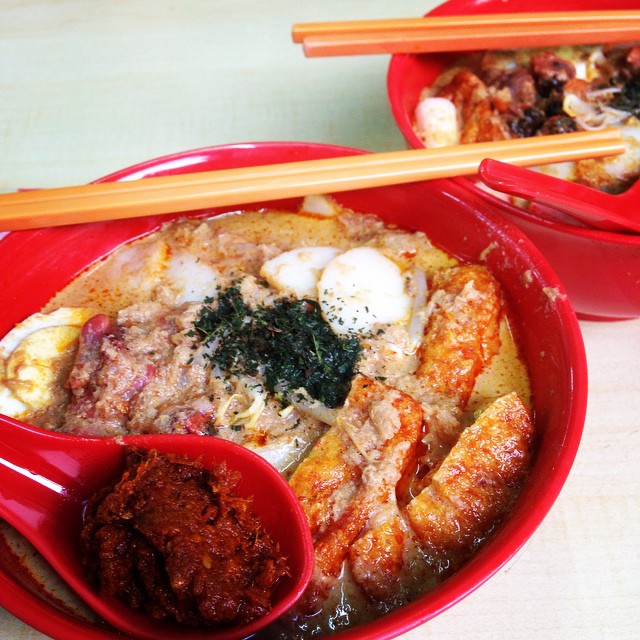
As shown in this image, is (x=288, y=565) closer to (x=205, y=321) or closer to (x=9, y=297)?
(x=205, y=321)

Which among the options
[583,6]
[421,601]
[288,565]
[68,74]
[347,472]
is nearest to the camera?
[421,601]

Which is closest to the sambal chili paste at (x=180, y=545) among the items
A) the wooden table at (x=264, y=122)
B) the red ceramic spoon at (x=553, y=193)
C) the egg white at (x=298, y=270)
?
the wooden table at (x=264, y=122)

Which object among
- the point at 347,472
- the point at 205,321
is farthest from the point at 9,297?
the point at 347,472

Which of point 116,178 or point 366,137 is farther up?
point 116,178

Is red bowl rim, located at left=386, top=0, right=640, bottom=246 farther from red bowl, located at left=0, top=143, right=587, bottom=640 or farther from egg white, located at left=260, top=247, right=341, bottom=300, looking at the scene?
egg white, located at left=260, top=247, right=341, bottom=300

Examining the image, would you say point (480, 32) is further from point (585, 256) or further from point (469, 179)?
point (585, 256)

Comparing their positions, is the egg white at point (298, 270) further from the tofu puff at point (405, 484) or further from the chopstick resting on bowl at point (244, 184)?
the tofu puff at point (405, 484)

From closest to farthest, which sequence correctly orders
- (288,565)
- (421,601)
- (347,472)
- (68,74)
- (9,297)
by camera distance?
(421,601), (288,565), (347,472), (9,297), (68,74)
